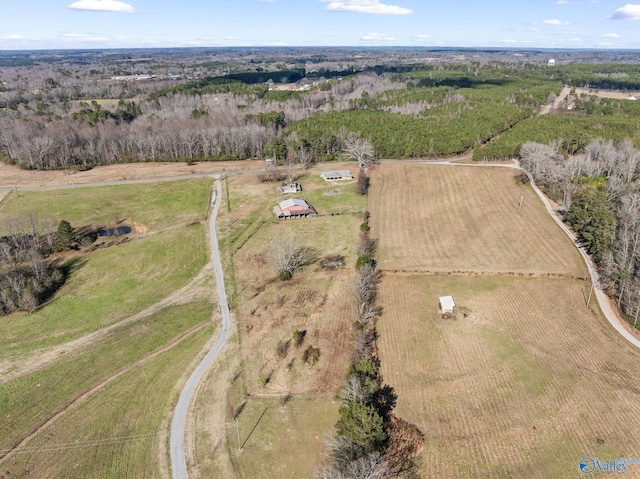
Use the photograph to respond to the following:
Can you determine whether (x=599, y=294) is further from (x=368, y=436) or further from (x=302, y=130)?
(x=302, y=130)

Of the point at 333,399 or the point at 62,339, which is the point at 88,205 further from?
the point at 333,399

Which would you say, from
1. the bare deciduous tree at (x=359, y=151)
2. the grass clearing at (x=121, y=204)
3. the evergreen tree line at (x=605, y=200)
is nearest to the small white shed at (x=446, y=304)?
the evergreen tree line at (x=605, y=200)

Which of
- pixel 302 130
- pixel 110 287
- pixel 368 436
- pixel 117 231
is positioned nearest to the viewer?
pixel 368 436

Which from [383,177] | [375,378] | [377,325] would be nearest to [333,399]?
[375,378]

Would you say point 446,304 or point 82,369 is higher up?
point 446,304

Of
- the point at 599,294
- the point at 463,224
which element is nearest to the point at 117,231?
the point at 463,224

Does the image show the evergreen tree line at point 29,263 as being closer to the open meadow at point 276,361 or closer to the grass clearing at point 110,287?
the grass clearing at point 110,287

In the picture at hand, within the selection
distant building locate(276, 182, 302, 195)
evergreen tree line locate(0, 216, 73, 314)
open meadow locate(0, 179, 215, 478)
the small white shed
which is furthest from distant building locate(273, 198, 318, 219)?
the small white shed

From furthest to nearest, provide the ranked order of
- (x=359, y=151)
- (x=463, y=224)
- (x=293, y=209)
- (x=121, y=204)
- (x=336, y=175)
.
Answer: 1. (x=359, y=151)
2. (x=336, y=175)
3. (x=121, y=204)
4. (x=293, y=209)
5. (x=463, y=224)
